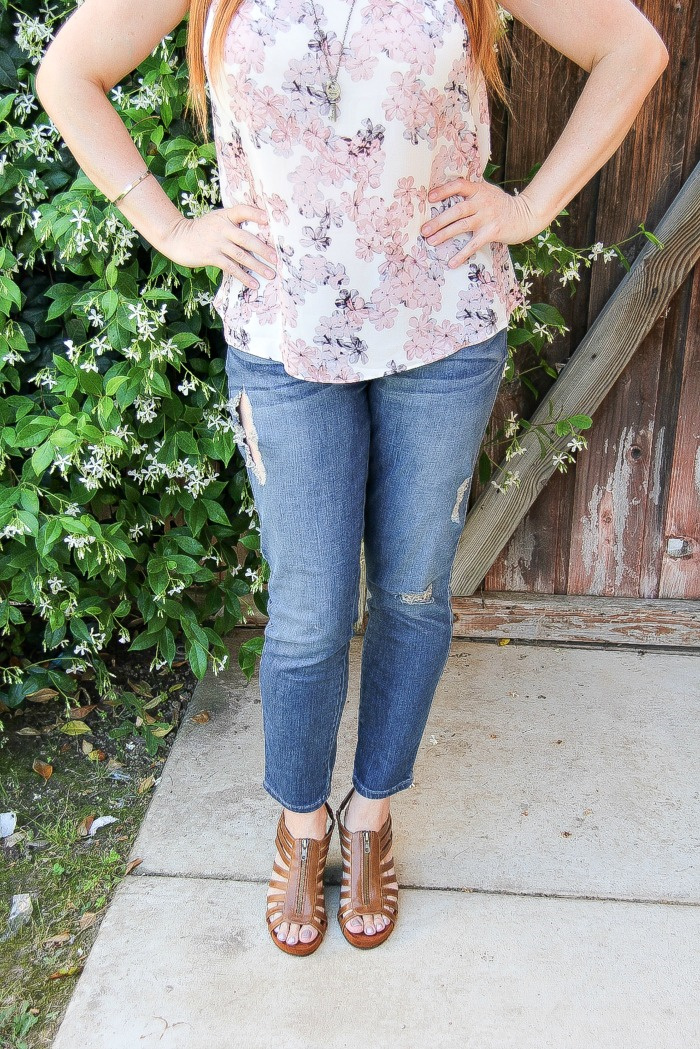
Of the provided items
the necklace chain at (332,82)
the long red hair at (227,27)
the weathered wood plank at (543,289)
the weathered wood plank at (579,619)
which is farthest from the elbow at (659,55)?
the weathered wood plank at (579,619)

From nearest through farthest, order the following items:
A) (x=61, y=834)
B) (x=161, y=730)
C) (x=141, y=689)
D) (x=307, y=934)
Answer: (x=307, y=934)
(x=61, y=834)
(x=161, y=730)
(x=141, y=689)

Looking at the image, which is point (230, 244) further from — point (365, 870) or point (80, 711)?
point (80, 711)

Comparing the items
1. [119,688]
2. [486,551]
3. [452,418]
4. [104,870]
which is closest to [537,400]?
[486,551]

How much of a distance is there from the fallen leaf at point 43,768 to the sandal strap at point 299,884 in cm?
70

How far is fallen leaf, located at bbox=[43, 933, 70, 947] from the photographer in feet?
5.73

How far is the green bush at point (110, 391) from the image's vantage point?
1.79 meters

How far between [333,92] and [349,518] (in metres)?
0.60

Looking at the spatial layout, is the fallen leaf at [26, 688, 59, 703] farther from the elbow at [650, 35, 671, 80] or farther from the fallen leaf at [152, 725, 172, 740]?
the elbow at [650, 35, 671, 80]

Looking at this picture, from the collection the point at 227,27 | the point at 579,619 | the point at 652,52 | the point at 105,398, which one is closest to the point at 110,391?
the point at 105,398

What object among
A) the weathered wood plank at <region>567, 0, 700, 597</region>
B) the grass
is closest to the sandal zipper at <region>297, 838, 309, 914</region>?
the grass

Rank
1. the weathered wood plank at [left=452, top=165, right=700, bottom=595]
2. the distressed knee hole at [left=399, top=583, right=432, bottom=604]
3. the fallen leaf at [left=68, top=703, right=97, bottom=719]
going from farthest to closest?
the fallen leaf at [left=68, top=703, right=97, bottom=719] → the weathered wood plank at [left=452, top=165, right=700, bottom=595] → the distressed knee hole at [left=399, top=583, right=432, bottom=604]

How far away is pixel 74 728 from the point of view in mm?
2279

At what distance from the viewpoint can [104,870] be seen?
1.90 meters

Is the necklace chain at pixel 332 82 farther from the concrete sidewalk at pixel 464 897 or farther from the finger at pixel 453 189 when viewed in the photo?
the concrete sidewalk at pixel 464 897
